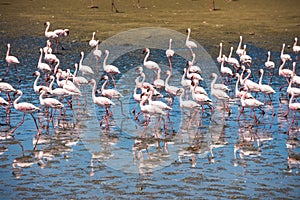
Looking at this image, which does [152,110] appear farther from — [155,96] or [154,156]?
[154,156]

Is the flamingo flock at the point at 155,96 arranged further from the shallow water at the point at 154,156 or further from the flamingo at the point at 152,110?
the shallow water at the point at 154,156

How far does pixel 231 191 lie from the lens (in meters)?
9.30

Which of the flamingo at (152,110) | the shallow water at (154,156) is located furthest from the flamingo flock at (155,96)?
the shallow water at (154,156)

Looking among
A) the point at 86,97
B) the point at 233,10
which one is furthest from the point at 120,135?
the point at 233,10

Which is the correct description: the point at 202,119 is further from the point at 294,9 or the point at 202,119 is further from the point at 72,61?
the point at 294,9

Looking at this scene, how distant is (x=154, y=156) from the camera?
36.1 ft

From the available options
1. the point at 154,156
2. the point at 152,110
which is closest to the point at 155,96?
the point at 152,110

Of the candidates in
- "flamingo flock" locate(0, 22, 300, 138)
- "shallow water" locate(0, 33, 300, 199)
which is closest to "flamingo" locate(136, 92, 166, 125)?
"flamingo flock" locate(0, 22, 300, 138)

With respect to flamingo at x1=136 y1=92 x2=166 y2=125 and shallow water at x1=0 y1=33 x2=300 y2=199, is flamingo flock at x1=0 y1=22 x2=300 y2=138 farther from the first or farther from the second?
shallow water at x1=0 y1=33 x2=300 y2=199

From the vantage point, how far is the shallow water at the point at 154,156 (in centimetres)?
941

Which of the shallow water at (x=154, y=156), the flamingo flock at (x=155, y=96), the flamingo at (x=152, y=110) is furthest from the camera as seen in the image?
the flamingo flock at (x=155, y=96)

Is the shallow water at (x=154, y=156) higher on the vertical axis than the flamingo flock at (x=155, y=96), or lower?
lower

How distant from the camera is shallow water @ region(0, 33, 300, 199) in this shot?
9406 millimetres

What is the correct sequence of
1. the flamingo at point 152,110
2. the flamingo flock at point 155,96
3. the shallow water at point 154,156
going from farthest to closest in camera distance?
the flamingo flock at point 155,96 < the flamingo at point 152,110 < the shallow water at point 154,156
